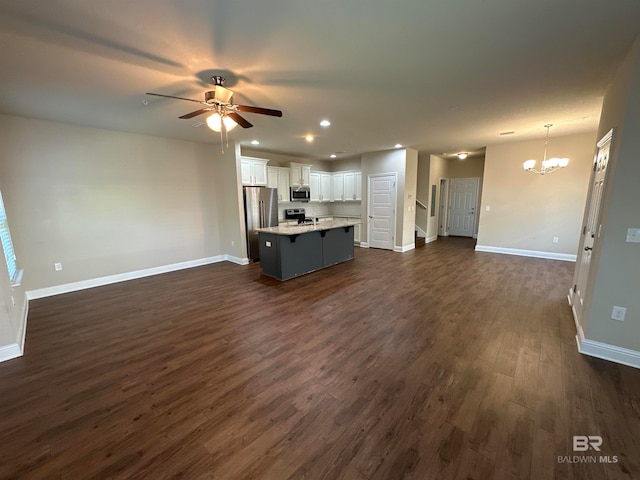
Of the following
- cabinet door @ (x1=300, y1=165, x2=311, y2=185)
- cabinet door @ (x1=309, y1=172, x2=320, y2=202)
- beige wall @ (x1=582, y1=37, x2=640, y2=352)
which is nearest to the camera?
beige wall @ (x1=582, y1=37, x2=640, y2=352)

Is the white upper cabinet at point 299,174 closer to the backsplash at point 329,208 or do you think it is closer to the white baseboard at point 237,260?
the backsplash at point 329,208

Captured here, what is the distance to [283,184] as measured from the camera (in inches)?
281

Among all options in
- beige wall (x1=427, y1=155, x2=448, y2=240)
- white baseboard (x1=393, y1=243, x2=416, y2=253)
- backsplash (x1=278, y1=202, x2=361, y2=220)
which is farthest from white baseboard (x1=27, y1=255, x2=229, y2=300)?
beige wall (x1=427, y1=155, x2=448, y2=240)

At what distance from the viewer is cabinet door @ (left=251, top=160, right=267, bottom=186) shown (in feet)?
20.2

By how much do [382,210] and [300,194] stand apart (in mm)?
2412

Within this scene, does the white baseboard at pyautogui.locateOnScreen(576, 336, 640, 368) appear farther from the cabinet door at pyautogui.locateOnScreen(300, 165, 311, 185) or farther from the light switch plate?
the cabinet door at pyautogui.locateOnScreen(300, 165, 311, 185)

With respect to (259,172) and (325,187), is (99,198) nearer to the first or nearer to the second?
(259,172)

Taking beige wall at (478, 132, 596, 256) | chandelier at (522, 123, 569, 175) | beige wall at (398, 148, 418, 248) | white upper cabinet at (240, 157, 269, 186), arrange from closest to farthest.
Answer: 1. chandelier at (522, 123, 569, 175)
2. beige wall at (478, 132, 596, 256)
3. white upper cabinet at (240, 157, 269, 186)
4. beige wall at (398, 148, 418, 248)

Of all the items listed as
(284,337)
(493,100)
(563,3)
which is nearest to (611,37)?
(563,3)

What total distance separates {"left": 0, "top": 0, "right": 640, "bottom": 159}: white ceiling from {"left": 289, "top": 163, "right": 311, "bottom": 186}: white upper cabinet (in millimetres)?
3423

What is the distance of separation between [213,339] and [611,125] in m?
4.74

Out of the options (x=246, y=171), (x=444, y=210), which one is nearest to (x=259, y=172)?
(x=246, y=171)

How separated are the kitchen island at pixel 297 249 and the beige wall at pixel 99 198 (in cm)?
201

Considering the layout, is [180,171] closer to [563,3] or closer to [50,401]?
[50,401]
